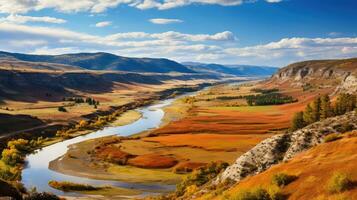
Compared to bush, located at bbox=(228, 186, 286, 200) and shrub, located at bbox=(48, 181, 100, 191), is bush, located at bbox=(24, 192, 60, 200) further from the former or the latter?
shrub, located at bbox=(48, 181, 100, 191)

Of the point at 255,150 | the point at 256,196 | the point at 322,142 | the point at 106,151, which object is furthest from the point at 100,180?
the point at 256,196

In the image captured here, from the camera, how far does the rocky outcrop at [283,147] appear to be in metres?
42.1

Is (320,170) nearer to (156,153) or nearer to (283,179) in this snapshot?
(283,179)

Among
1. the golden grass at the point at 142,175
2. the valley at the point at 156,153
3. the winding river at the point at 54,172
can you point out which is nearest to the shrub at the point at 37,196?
the valley at the point at 156,153

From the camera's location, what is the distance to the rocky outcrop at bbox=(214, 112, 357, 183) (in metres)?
42.1

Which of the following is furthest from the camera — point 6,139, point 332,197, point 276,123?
point 276,123

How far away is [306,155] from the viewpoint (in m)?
36.8

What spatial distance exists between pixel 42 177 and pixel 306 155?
63.8 m

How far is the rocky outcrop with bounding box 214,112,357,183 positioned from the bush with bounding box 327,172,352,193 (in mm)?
14988

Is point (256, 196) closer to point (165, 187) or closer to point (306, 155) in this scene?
point (306, 155)

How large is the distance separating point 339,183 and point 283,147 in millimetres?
18487

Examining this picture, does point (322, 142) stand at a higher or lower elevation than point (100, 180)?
higher

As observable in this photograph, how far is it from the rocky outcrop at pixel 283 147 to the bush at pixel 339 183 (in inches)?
590

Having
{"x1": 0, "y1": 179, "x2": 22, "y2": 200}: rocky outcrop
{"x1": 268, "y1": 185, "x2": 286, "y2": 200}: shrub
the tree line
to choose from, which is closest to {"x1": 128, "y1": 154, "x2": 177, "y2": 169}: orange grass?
the tree line
